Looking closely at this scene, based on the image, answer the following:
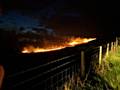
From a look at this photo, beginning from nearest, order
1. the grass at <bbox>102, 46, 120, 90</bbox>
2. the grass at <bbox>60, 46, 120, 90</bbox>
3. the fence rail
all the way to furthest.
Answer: the fence rail → the grass at <bbox>60, 46, 120, 90</bbox> → the grass at <bbox>102, 46, 120, 90</bbox>

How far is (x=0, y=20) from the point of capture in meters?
7.72

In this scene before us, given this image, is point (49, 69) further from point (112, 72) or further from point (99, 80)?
point (112, 72)

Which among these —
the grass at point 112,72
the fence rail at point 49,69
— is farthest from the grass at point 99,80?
the fence rail at point 49,69

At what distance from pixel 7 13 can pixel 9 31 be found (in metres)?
0.67

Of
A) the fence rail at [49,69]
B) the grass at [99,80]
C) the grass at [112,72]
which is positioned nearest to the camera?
the fence rail at [49,69]

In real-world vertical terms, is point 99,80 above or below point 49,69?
below

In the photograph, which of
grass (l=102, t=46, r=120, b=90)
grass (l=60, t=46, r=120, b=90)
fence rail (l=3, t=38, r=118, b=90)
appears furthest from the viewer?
grass (l=102, t=46, r=120, b=90)

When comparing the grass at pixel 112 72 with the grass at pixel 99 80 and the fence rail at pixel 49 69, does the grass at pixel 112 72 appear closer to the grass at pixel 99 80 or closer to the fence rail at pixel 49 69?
the grass at pixel 99 80

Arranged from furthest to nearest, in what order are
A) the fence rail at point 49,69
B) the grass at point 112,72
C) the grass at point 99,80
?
the grass at point 112,72 → the grass at point 99,80 → the fence rail at point 49,69

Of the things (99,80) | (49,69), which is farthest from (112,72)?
(49,69)

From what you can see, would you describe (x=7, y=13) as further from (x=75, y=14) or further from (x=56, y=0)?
(x=75, y=14)

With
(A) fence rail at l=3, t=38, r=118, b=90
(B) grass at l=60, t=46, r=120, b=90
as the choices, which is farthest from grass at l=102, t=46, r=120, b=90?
(A) fence rail at l=3, t=38, r=118, b=90

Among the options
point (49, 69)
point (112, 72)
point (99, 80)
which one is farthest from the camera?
point (112, 72)

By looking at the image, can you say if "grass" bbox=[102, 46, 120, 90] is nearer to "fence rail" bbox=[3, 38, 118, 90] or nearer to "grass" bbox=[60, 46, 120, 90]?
"grass" bbox=[60, 46, 120, 90]
